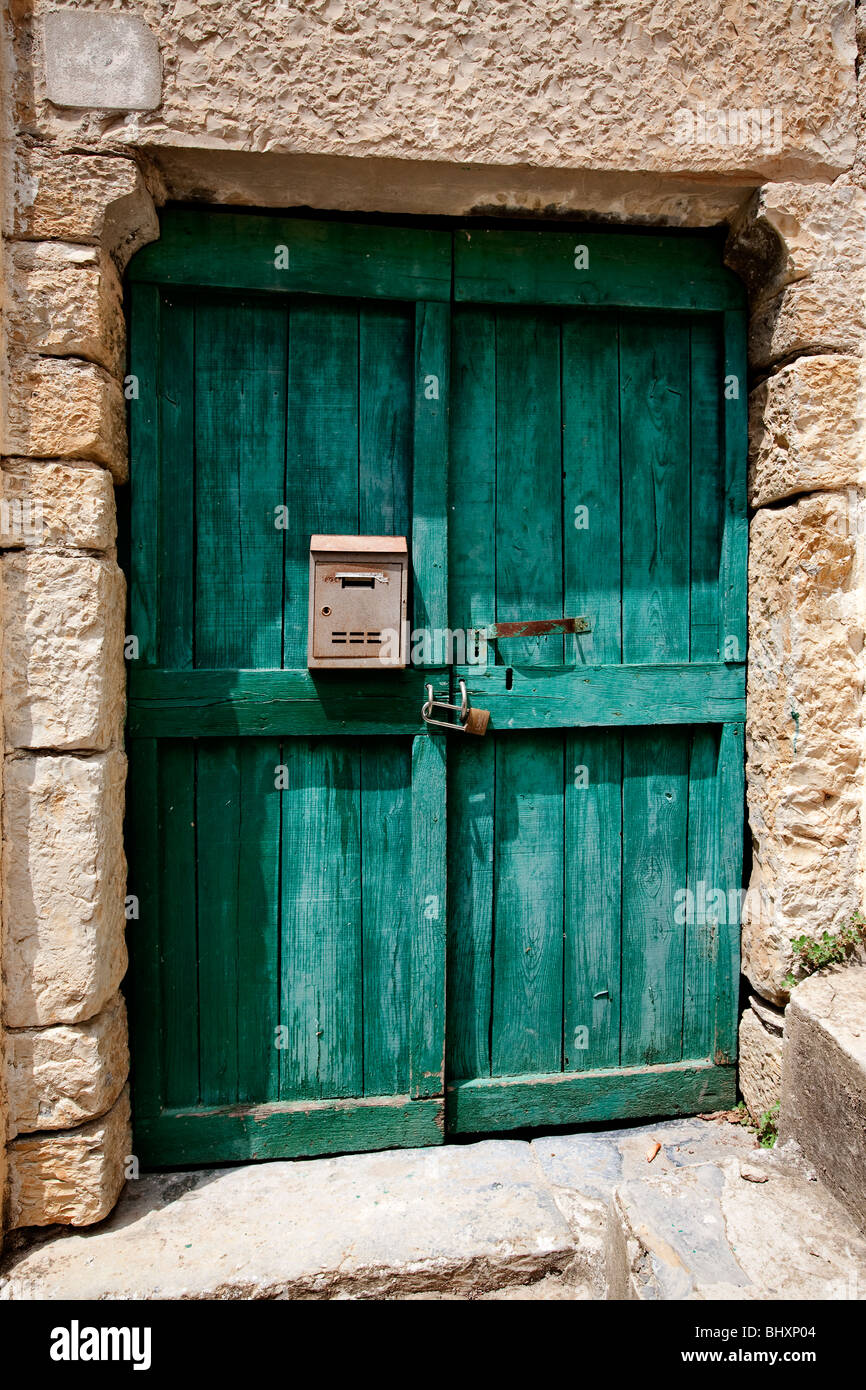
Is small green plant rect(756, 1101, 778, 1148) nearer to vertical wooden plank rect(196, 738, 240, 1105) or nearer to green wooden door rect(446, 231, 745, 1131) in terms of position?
green wooden door rect(446, 231, 745, 1131)

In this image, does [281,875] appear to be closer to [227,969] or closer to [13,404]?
[227,969]

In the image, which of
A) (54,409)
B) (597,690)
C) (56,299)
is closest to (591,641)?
(597,690)

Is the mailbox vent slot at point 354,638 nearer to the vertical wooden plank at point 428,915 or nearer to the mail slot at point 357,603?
the mail slot at point 357,603

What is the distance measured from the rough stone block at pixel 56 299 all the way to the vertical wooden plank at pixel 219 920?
109 centimetres

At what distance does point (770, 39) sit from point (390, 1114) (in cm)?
309

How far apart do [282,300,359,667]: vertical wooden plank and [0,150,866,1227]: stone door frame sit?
13.0 inches

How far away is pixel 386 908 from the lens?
2.28 meters

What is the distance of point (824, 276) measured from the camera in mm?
2111

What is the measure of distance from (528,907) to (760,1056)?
2.58 feet

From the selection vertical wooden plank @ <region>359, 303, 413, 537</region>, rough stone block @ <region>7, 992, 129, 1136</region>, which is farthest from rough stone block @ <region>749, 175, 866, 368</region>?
rough stone block @ <region>7, 992, 129, 1136</region>

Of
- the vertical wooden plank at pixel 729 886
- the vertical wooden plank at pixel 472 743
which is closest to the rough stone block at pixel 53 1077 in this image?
the vertical wooden plank at pixel 472 743

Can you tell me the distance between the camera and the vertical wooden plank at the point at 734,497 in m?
2.30

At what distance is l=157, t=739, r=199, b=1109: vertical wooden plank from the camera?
2.19 metres

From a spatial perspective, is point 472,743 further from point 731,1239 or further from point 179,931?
point 731,1239
